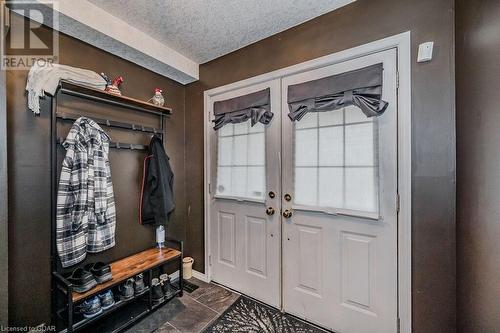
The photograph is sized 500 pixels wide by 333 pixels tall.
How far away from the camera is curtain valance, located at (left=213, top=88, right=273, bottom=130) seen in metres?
1.95

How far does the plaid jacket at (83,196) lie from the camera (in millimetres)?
1528

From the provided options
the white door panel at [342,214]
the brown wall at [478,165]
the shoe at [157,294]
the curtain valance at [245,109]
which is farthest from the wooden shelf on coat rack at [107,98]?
the brown wall at [478,165]

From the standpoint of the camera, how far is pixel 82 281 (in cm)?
148

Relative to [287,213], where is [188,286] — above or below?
below

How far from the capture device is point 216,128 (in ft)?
7.50

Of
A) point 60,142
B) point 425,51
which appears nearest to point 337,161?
point 425,51

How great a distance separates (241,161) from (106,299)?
61.5 inches

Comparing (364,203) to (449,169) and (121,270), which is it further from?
(121,270)

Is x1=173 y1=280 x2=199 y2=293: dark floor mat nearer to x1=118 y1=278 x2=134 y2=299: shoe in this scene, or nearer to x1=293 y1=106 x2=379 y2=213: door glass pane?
x1=118 y1=278 x2=134 y2=299: shoe

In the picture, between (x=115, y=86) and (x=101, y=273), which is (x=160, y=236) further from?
(x=115, y=86)

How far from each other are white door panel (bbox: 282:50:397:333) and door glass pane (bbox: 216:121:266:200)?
10.1 inches

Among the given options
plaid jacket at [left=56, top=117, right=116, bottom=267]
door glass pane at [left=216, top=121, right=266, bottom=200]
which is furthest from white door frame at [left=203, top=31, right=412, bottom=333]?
plaid jacket at [left=56, top=117, right=116, bottom=267]

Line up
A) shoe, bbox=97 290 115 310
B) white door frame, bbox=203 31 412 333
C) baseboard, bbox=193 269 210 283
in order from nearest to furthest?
white door frame, bbox=203 31 412 333 → shoe, bbox=97 290 115 310 → baseboard, bbox=193 269 210 283

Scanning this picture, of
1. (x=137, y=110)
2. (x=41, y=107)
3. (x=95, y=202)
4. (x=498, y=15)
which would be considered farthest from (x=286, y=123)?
(x=41, y=107)
